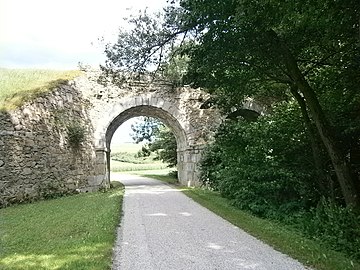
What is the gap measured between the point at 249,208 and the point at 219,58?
14.6 ft

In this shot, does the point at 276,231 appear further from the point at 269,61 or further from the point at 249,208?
the point at 269,61

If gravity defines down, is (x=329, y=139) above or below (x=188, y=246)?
above

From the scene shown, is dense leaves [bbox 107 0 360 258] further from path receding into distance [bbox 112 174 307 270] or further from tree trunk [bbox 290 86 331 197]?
path receding into distance [bbox 112 174 307 270]

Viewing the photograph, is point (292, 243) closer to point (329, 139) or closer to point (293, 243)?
point (293, 243)

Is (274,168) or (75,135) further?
(75,135)

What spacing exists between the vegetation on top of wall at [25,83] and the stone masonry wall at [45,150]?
0.34m

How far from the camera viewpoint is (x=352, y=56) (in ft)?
24.3

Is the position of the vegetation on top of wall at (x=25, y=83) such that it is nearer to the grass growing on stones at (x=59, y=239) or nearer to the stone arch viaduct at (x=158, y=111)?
the stone arch viaduct at (x=158, y=111)

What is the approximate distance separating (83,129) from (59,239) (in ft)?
32.8

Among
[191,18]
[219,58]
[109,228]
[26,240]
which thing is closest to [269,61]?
[219,58]

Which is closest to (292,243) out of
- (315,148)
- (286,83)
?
(315,148)

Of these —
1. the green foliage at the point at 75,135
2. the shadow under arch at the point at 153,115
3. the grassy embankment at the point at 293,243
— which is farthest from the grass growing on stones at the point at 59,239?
the shadow under arch at the point at 153,115

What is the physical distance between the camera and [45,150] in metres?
14.1

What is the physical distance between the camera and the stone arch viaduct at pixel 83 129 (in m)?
13.0
